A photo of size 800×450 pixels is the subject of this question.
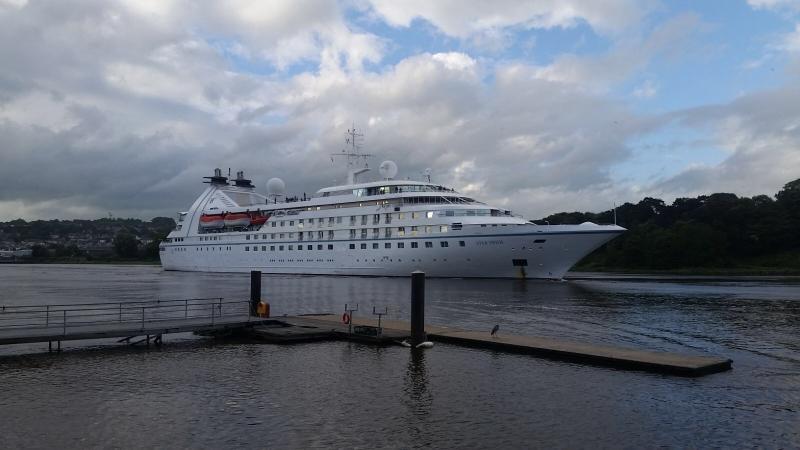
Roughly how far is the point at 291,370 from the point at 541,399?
6.43 metres

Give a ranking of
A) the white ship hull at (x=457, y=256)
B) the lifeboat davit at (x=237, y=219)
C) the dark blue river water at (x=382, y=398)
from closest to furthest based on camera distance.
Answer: the dark blue river water at (x=382, y=398)
the white ship hull at (x=457, y=256)
the lifeboat davit at (x=237, y=219)

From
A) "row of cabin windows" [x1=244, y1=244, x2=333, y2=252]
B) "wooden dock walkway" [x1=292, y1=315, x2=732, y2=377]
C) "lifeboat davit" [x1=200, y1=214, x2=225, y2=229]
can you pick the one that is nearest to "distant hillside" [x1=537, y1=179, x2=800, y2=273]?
"row of cabin windows" [x1=244, y1=244, x2=333, y2=252]

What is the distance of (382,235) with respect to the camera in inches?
2520

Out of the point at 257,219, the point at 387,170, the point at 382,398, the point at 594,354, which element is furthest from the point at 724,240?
the point at 382,398

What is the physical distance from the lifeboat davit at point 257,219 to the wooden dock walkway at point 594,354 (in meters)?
64.6

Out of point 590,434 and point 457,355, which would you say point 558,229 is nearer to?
point 457,355

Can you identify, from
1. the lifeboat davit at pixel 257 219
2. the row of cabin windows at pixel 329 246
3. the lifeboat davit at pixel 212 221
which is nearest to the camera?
the row of cabin windows at pixel 329 246

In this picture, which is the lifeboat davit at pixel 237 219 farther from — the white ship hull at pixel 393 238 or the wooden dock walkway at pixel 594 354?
the wooden dock walkway at pixel 594 354

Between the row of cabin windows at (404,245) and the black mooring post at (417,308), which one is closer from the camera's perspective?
the black mooring post at (417,308)

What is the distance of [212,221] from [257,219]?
9.66m

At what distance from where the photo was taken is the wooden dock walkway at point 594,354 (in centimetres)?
1484

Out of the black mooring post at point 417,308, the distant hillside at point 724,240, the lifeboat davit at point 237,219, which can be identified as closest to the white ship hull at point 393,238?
the lifeboat davit at point 237,219

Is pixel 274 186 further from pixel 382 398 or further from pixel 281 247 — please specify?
Result: pixel 382 398

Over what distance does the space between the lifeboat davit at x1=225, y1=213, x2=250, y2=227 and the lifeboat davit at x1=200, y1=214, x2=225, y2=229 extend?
1.10 metres
